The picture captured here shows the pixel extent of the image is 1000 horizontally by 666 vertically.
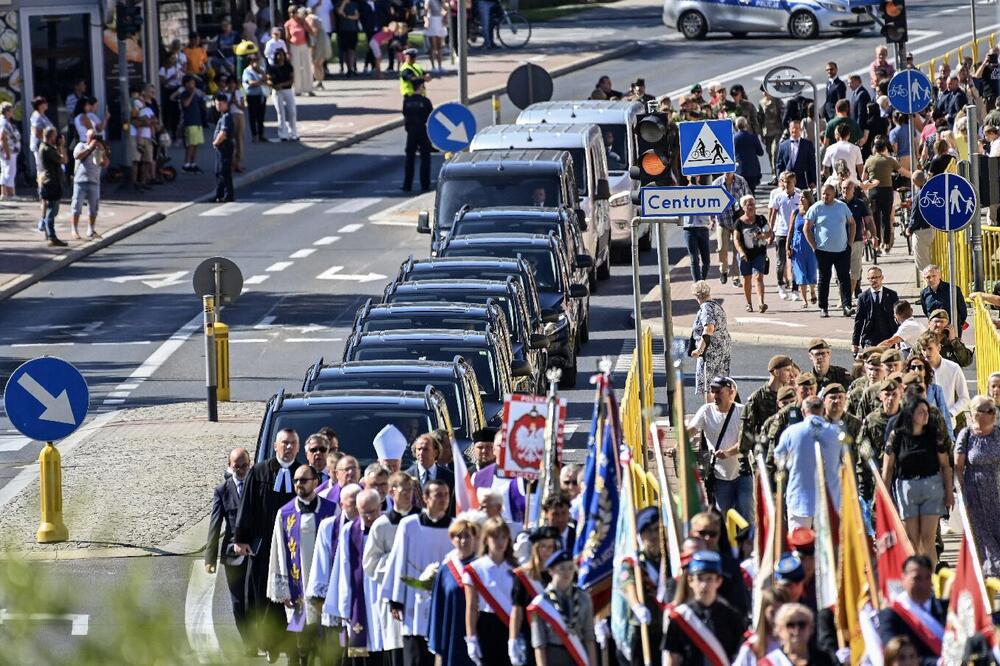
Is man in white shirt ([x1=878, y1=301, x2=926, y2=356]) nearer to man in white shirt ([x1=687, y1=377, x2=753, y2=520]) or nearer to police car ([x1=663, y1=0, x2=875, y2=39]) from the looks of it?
man in white shirt ([x1=687, y1=377, x2=753, y2=520])

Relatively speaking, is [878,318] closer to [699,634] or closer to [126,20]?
[699,634]

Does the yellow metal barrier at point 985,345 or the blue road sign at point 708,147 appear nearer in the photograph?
the blue road sign at point 708,147

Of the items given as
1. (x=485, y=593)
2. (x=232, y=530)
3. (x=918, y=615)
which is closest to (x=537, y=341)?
(x=232, y=530)

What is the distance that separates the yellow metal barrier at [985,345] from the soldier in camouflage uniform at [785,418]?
4959mm

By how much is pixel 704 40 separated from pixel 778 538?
4575 cm

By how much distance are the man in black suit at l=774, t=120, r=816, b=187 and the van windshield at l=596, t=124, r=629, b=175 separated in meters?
2.24

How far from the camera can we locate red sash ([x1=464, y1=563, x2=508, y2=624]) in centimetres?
1099

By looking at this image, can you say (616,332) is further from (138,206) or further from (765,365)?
(138,206)

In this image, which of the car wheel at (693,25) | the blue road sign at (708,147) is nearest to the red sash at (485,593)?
the blue road sign at (708,147)

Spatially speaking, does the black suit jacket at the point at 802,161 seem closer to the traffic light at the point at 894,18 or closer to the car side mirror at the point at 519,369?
the traffic light at the point at 894,18

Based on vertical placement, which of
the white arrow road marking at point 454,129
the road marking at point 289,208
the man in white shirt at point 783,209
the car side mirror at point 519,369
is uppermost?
the white arrow road marking at point 454,129

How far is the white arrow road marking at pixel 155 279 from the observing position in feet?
100

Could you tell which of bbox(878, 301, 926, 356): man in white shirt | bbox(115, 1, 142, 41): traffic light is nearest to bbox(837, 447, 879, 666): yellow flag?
bbox(878, 301, 926, 356): man in white shirt

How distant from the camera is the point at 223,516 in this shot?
13914 millimetres
